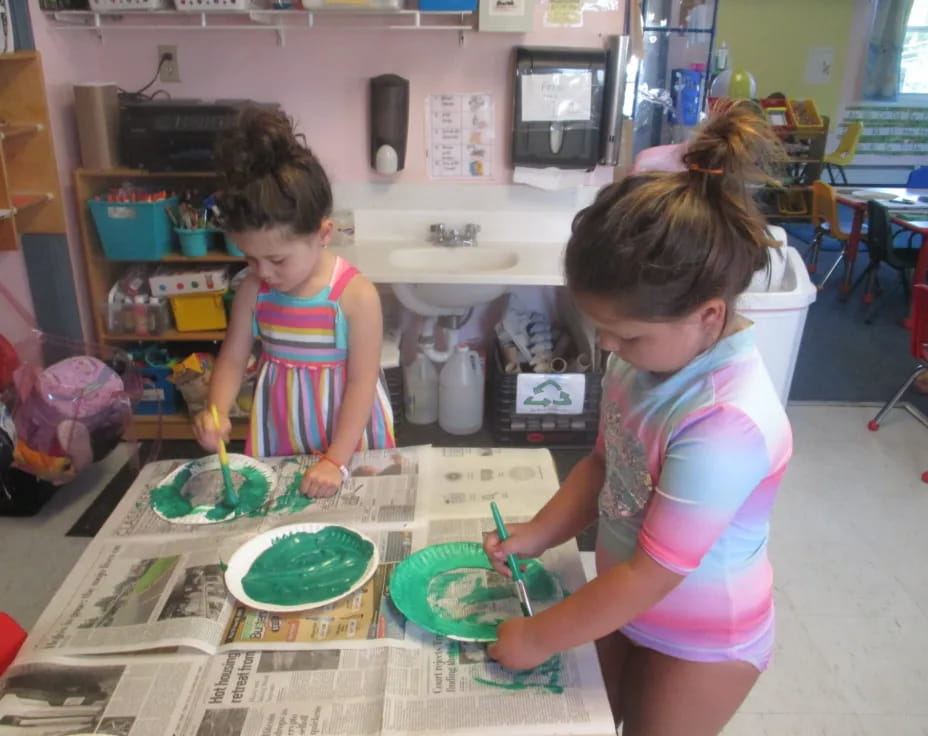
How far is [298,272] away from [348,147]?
155cm

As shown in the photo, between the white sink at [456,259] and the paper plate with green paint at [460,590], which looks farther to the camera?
the white sink at [456,259]

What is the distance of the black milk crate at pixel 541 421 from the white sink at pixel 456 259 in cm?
36

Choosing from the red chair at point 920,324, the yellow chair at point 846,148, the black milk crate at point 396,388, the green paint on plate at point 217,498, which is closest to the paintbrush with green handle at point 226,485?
the green paint on plate at point 217,498

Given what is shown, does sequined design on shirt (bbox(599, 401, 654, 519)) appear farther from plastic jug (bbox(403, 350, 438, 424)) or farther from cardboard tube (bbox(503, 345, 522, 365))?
plastic jug (bbox(403, 350, 438, 424))

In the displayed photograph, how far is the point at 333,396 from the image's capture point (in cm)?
141

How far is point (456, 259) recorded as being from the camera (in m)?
2.66

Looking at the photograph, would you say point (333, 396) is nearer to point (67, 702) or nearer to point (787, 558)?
point (67, 702)

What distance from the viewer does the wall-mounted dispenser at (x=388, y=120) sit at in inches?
99.3

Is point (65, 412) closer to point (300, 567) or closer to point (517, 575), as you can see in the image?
point (300, 567)

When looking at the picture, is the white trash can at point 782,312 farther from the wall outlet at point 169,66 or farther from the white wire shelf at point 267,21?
the wall outlet at point 169,66

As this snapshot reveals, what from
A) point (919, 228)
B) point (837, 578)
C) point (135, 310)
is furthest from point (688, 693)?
point (919, 228)

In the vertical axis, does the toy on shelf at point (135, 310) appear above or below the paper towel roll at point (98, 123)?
below

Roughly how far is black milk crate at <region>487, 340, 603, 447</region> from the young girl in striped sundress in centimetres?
116

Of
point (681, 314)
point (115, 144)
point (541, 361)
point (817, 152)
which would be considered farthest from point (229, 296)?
point (817, 152)
